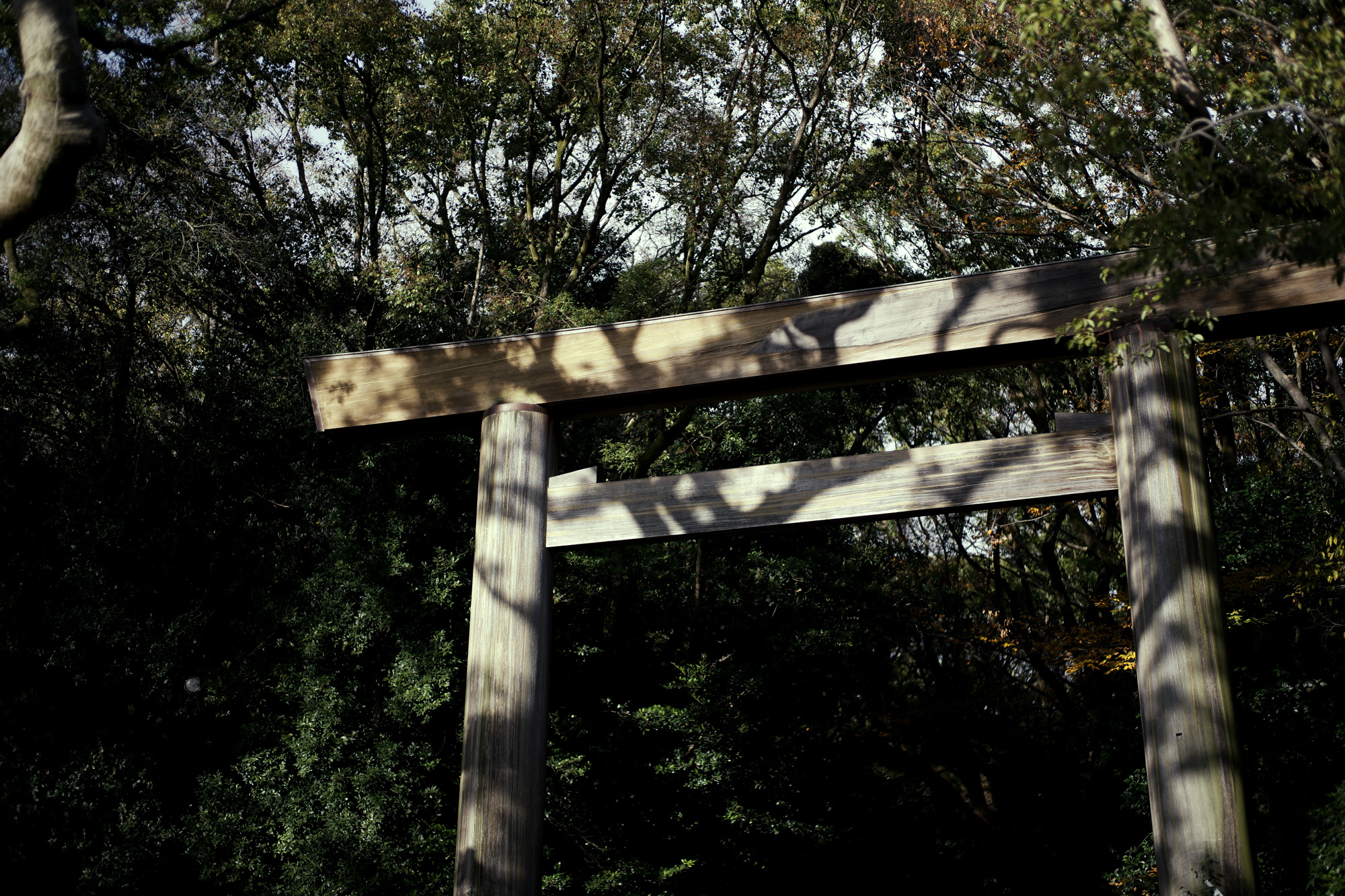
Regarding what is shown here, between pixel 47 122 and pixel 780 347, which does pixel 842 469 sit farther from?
pixel 47 122

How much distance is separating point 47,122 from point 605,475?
6849 millimetres

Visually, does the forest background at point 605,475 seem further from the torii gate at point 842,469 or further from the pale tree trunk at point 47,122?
the pale tree trunk at point 47,122

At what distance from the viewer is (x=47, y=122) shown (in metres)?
1.98

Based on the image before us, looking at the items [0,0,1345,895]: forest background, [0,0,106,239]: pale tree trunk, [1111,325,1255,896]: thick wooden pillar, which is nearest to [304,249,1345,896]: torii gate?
[1111,325,1255,896]: thick wooden pillar

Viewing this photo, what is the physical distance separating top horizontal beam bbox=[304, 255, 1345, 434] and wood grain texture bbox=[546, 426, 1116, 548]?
0.27 metres

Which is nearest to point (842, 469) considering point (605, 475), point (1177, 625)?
point (1177, 625)

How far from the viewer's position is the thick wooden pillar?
2.63 m

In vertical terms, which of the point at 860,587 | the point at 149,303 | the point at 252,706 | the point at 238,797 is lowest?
the point at 238,797

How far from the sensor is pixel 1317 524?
318 inches

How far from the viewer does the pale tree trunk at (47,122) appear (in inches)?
78.1

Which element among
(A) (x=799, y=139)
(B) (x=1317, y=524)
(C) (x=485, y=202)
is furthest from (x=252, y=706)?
(B) (x=1317, y=524)

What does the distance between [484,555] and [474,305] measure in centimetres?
585

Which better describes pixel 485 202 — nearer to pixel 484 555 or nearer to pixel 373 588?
pixel 373 588

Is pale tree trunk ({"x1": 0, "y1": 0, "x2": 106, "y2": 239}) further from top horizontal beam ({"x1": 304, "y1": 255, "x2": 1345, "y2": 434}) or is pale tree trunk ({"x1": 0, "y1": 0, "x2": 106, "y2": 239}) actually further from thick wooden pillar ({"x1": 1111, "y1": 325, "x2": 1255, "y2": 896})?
thick wooden pillar ({"x1": 1111, "y1": 325, "x2": 1255, "y2": 896})
